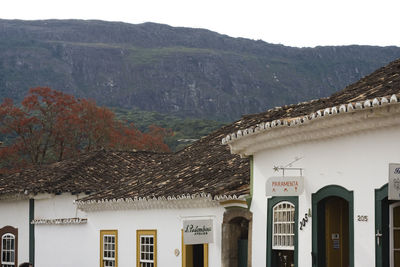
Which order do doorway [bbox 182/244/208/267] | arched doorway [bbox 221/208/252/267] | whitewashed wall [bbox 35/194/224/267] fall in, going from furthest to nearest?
whitewashed wall [bbox 35/194/224/267], doorway [bbox 182/244/208/267], arched doorway [bbox 221/208/252/267]

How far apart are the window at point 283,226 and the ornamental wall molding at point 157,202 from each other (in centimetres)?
154

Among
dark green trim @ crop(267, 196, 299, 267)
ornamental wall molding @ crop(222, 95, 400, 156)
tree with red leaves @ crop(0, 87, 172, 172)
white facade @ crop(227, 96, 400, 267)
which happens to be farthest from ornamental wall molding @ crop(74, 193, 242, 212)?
tree with red leaves @ crop(0, 87, 172, 172)

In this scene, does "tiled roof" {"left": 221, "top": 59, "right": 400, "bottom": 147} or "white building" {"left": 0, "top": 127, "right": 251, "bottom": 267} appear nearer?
"tiled roof" {"left": 221, "top": 59, "right": 400, "bottom": 147}

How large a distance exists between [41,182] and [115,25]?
160778mm

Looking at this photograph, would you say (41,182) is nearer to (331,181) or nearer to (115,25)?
(331,181)

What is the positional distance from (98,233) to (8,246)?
591 cm

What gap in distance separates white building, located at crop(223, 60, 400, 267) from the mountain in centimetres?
11249

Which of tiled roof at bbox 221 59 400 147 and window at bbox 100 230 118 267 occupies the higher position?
tiled roof at bbox 221 59 400 147

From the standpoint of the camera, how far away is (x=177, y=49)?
568ft

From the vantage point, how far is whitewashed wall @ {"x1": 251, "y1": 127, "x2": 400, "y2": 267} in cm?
1368

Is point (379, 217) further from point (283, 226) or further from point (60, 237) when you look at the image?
point (60, 237)

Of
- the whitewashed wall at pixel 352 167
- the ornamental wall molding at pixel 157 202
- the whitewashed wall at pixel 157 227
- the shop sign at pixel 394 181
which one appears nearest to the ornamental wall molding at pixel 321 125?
the whitewashed wall at pixel 352 167

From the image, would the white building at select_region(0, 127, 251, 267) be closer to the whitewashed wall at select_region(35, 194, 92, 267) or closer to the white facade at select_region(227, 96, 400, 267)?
the whitewashed wall at select_region(35, 194, 92, 267)

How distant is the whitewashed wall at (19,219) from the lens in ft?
91.3
